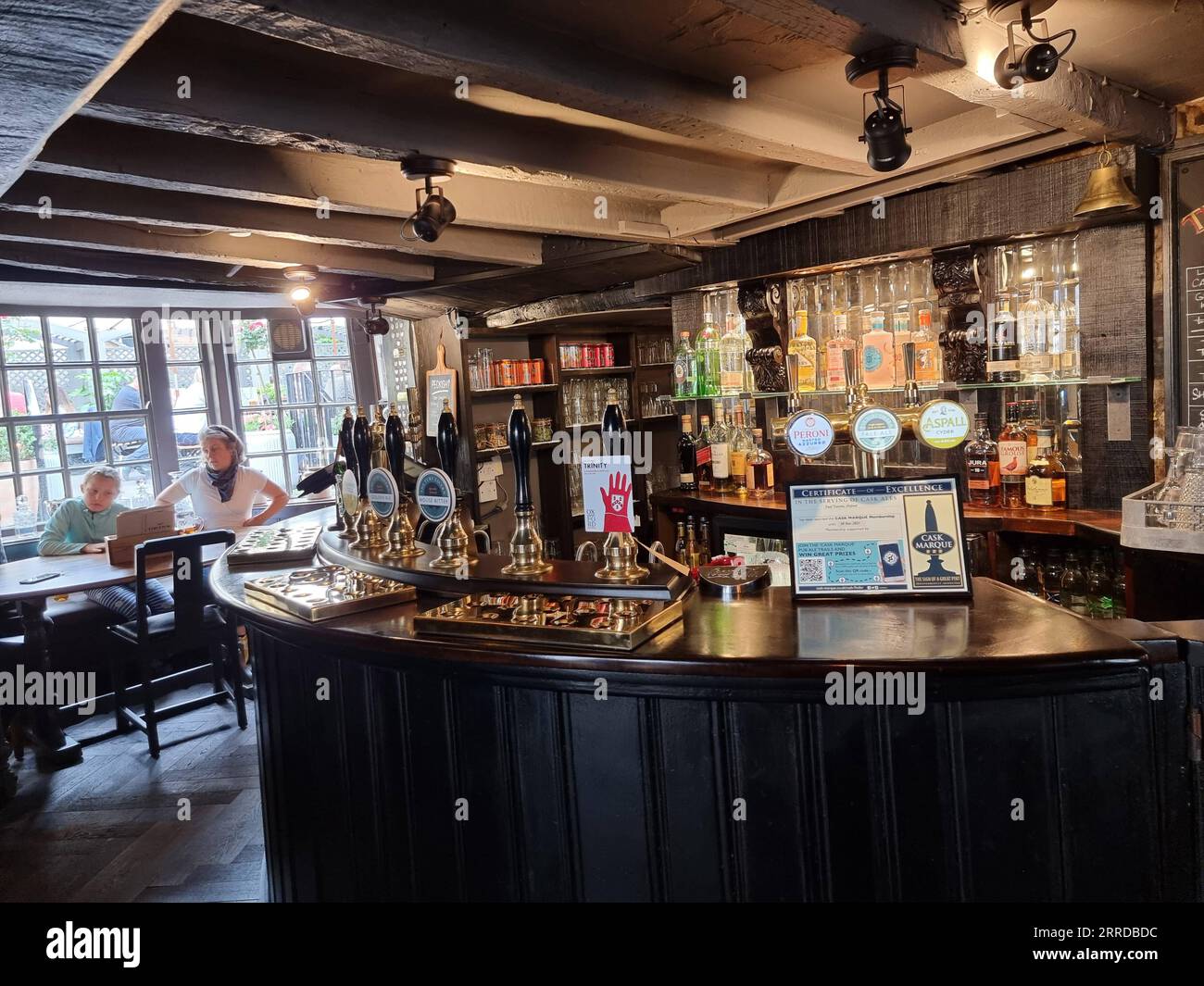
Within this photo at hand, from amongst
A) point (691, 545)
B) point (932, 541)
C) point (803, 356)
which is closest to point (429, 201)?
point (932, 541)

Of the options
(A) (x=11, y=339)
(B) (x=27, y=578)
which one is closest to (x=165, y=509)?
(B) (x=27, y=578)

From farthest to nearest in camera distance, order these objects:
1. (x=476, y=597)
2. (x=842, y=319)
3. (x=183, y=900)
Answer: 1. (x=842, y=319)
2. (x=183, y=900)
3. (x=476, y=597)

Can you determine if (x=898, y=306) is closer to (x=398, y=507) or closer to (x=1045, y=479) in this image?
(x=1045, y=479)

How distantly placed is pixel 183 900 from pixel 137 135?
2466 millimetres

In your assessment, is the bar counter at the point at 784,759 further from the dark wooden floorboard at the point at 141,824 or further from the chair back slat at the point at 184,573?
the chair back slat at the point at 184,573

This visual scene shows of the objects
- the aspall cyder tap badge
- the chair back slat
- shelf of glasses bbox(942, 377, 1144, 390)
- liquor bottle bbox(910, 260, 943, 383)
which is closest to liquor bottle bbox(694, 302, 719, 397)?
liquor bottle bbox(910, 260, 943, 383)

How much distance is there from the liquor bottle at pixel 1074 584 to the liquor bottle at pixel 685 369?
6.61 feet

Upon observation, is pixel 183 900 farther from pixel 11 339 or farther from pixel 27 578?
pixel 11 339

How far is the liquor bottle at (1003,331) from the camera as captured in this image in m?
3.35

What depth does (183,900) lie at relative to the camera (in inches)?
113

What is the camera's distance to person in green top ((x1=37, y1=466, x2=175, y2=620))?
4.93 metres

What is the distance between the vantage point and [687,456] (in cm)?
464

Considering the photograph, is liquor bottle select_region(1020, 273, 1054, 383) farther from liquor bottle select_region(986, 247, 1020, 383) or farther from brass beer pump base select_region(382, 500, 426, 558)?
brass beer pump base select_region(382, 500, 426, 558)
